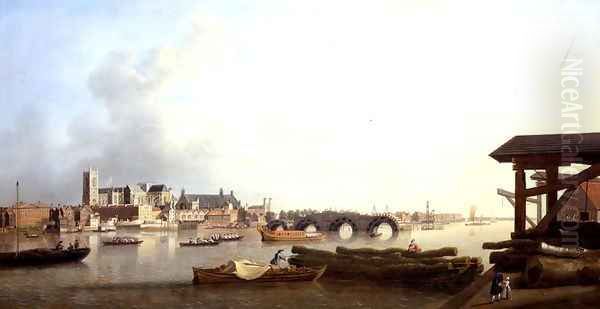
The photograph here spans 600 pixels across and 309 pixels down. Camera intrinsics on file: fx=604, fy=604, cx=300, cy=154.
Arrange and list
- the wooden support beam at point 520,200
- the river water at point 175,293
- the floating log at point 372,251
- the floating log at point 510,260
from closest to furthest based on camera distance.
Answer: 1. the floating log at point 510,260
2. the wooden support beam at point 520,200
3. the river water at point 175,293
4. the floating log at point 372,251

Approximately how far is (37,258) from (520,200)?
56926mm

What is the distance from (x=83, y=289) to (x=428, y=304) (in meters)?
25.5

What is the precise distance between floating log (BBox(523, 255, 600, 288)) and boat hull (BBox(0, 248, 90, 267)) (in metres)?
58.6

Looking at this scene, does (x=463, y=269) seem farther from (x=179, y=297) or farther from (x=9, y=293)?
(x=9, y=293)

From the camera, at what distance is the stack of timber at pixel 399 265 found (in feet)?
121

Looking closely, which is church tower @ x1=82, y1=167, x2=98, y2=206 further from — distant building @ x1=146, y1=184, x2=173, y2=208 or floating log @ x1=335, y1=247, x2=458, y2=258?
floating log @ x1=335, y1=247, x2=458, y2=258

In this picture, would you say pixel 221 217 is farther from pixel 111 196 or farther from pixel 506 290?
pixel 506 290

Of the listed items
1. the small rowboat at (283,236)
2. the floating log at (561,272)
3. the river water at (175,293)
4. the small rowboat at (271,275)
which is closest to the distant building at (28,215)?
the small rowboat at (283,236)

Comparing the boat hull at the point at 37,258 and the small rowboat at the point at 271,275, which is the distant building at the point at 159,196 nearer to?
the boat hull at the point at 37,258

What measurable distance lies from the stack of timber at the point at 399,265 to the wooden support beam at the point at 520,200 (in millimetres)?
15876

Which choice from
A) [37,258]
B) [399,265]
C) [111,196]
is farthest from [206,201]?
[399,265]

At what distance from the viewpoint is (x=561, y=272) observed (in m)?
17.6

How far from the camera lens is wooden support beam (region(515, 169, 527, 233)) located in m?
21.2

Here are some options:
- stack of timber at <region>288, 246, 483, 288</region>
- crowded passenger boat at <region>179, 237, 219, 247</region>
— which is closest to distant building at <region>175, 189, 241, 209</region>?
crowded passenger boat at <region>179, 237, 219, 247</region>
